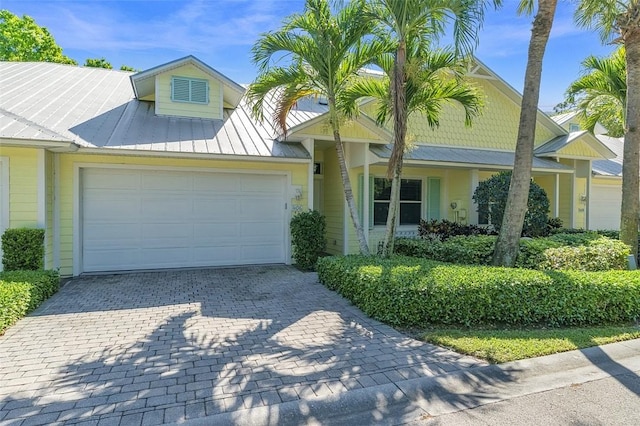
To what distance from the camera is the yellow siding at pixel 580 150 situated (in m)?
13.8

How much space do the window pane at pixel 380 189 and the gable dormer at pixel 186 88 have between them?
5.03 m

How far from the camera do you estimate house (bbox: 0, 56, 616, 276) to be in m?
8.24

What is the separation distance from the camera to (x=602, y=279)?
5.93 m

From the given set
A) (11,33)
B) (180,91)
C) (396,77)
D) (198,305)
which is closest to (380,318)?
(198,305)

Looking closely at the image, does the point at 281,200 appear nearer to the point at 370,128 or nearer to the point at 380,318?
the point at 370,128

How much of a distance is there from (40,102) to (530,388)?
11349 millimetres

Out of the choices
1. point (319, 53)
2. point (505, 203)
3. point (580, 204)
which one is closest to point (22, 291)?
point (319, 53)

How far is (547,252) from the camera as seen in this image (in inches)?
300

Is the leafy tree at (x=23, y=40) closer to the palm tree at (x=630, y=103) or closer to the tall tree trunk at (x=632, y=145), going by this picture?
the palm tree at (x=630, y=103)

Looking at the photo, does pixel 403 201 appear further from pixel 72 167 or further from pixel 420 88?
pixel 72 167

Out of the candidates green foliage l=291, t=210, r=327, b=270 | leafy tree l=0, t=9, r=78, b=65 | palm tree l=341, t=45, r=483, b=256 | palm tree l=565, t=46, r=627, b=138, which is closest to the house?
green foliage l=291, t=210, r=327, b=270

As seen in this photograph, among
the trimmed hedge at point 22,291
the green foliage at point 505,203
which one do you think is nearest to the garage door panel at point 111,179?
the trimmed hedge at point 22,291

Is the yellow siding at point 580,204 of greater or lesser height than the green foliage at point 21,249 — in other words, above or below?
above

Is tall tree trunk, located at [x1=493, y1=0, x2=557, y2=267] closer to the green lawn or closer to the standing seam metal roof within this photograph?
the green lawn
